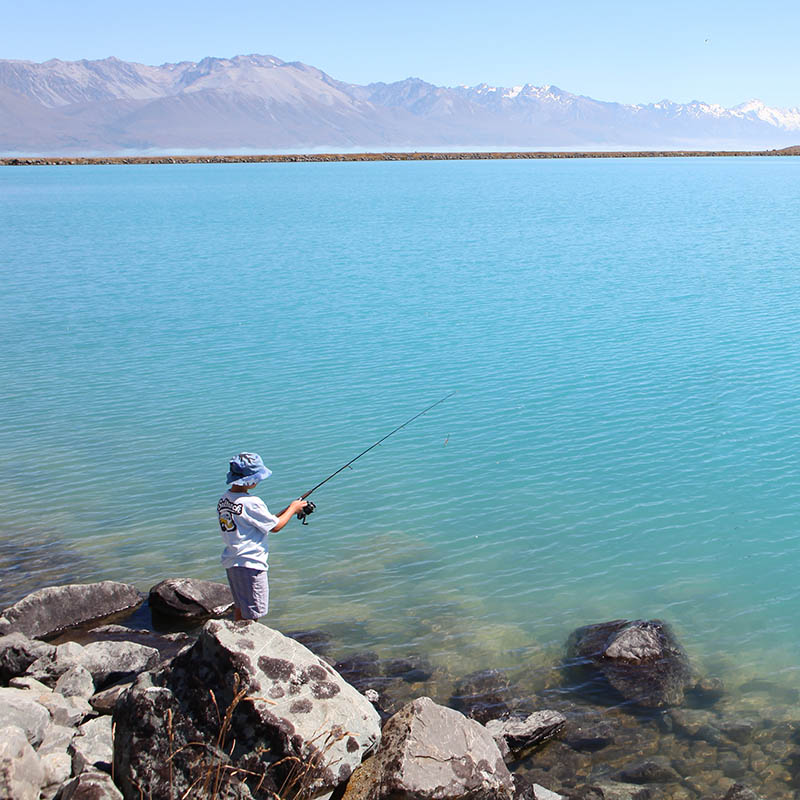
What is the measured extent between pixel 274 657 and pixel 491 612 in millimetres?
5234

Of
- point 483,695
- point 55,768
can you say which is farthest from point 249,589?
point 483,695

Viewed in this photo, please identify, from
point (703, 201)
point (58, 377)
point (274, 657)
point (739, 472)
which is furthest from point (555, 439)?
point (703, 201)

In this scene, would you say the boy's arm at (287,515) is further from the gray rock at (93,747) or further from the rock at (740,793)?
the rock at (740,793)

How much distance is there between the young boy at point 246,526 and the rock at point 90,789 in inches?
97.5

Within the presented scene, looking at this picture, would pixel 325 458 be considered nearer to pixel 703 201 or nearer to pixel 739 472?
pixel 739 472

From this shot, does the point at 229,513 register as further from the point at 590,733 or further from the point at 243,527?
the point at 590,733

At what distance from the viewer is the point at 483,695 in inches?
400

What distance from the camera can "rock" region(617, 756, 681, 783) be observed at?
868 centimetres

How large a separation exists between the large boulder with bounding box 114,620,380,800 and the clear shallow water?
12.2 feet

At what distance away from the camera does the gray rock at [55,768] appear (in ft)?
22.8

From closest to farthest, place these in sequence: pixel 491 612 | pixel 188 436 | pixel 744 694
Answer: pixel 744 694 → pixel 491 612 → pixel 188 436

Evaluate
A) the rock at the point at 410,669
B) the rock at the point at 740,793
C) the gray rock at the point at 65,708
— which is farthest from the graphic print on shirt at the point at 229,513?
the rock at the point at 740,793

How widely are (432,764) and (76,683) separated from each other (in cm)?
394

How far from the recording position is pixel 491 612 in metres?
12.0
